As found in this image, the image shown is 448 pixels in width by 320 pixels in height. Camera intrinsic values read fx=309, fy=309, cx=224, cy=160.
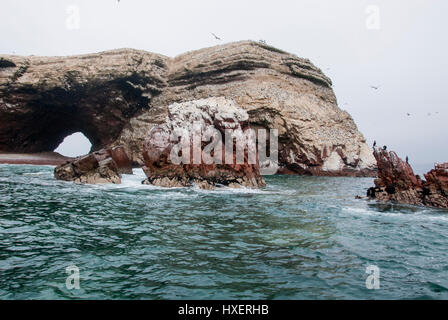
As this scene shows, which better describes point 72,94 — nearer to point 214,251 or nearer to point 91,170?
point 91,170

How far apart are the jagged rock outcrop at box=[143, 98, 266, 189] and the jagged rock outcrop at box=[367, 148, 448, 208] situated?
28.2ft

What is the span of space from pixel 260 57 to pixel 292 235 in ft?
149

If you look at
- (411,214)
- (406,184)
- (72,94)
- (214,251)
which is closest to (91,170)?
(214,251)

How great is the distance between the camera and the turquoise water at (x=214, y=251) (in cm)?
539

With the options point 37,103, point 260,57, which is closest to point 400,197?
point 260,57

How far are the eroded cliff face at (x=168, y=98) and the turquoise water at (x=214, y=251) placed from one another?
29751mm

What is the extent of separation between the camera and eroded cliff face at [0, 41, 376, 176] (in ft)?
140

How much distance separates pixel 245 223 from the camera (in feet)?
35.1

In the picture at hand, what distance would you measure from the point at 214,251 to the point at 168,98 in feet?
158

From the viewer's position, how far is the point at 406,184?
696 inches

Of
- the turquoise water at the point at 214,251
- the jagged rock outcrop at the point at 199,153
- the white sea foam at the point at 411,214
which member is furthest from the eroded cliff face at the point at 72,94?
the white sea foam at the point at 411,214

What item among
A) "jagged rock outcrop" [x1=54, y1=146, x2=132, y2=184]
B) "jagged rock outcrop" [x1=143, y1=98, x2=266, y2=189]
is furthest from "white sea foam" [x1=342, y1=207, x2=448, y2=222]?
"jagged rock outcrop" [x1=54, y1=146, x2=132, y2=184]

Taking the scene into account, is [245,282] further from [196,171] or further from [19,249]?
[196,171]

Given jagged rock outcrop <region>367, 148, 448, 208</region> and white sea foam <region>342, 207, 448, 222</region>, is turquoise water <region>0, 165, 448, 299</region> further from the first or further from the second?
jagged rock outcrop <region>367, 148, 448, 208</region>
